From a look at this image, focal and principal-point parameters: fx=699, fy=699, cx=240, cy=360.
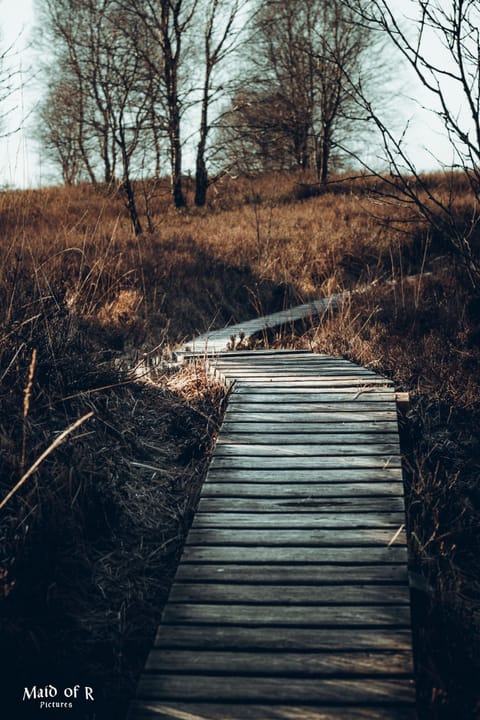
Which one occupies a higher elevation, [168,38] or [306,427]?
[168,38]

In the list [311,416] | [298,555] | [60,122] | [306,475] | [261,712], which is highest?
[60,122]

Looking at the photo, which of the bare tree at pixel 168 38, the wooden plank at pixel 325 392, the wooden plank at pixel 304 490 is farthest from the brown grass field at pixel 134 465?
the bare tree at pixel 168 38

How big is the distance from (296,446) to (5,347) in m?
1.62

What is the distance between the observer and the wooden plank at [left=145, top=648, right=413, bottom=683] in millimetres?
2100

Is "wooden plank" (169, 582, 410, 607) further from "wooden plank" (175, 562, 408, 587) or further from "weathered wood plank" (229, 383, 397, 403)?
"weathered wood plank" (229, 383, 397, 403)

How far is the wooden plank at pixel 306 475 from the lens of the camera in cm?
319

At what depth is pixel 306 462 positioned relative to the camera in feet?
11.1

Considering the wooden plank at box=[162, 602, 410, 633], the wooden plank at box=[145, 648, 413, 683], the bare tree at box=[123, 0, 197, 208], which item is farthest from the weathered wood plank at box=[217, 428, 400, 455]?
the bare tree at box=[123, 0, 197, 208]

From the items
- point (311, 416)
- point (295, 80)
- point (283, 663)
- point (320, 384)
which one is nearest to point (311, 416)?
point (311, 416)

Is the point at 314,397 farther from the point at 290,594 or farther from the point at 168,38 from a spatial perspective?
the point at 168,38

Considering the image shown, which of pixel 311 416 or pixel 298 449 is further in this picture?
pixel 311 416

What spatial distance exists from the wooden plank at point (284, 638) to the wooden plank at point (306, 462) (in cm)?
110

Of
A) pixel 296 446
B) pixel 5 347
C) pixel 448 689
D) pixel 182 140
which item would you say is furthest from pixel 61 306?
pixel 182 140

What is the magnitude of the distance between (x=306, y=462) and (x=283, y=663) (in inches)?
52.1
